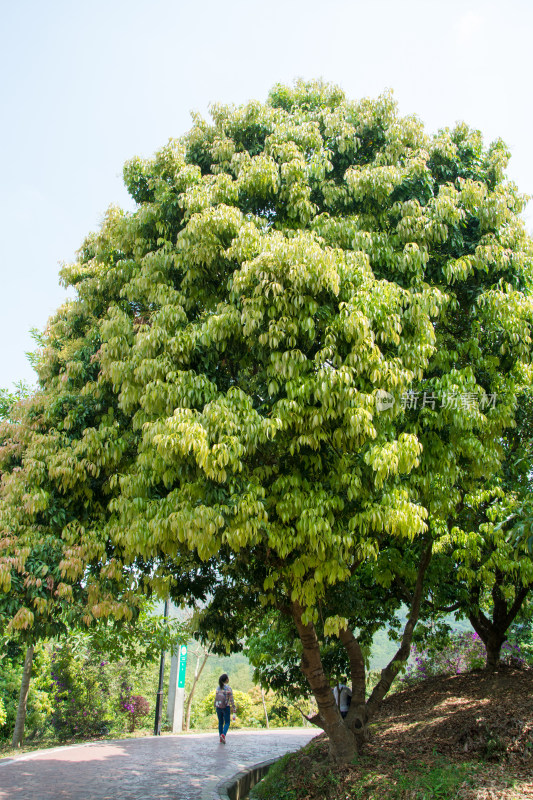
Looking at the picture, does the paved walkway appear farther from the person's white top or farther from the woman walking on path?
the person's white top

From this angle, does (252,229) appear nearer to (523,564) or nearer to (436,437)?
(436,437)

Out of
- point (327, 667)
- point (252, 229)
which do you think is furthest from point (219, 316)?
point (327, 667)

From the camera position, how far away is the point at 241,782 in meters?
8.65

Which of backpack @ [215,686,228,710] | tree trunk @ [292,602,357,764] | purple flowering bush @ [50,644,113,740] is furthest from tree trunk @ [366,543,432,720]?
purple flowering bush @ [50,644,113,740]

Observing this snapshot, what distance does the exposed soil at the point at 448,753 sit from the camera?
19.0ft

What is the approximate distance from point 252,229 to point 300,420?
93.0 inches

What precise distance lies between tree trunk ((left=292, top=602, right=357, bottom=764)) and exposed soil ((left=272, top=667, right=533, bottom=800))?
20 cm

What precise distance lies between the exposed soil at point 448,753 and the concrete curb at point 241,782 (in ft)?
2.67

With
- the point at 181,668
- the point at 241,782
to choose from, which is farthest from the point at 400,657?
Result: the point at 181,668

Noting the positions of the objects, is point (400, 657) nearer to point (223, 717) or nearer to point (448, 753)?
point (448, 753)

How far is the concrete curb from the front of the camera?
25.4ft

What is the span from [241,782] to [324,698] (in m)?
2.76

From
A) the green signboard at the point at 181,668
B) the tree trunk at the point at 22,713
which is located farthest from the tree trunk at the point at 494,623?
the tree trunk at the point at 22,713

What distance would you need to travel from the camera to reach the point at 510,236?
7156 mm
